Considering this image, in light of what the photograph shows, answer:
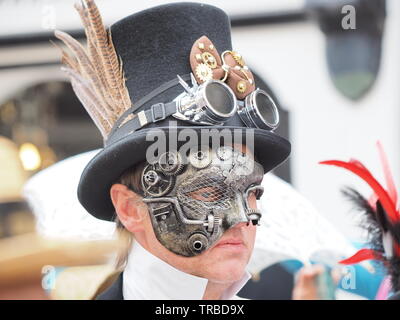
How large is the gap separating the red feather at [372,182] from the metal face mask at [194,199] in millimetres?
439

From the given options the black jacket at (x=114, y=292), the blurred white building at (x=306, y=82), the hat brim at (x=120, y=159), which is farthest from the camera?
the blurred white building at (x=306, y=82)

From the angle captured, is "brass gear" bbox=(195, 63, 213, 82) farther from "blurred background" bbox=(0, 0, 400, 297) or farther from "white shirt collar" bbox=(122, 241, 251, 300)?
"white shirt collar" bbox=(122, 241, 251, 300)

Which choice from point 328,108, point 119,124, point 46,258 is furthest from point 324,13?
point 46,258

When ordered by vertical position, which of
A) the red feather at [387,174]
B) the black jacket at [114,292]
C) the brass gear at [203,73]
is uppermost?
the brass gear at [203,73]

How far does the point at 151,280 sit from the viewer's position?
1629mm

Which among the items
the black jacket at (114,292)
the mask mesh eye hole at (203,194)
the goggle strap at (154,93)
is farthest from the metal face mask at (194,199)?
the black jacket at (114,292)

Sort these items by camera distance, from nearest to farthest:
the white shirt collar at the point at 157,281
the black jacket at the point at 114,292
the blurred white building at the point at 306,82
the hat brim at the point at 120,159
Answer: the hat brim at the point at 120,159, the white shirt collar at the point at 157,281, the black jacket at the point at 114,292, the blurred white building at the point at 306,82

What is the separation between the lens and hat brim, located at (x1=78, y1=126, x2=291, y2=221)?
1.48 metres

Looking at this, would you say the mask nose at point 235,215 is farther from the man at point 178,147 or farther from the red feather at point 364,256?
the red feather at point 364,256

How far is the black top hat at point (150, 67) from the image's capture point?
152cm

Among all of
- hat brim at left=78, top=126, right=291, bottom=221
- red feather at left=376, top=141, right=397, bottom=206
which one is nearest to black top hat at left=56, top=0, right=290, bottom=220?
hat brim at left=78, top=126, right=291, bottom=221

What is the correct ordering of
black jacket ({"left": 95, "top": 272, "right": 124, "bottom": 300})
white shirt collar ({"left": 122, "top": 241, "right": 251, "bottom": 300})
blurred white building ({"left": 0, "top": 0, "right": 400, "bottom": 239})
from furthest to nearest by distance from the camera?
1. blurred white building ({"left": 0, "top": 0, "right": 400, "bottom": 239})
2. black jacket ({"left": 95, "top": 272, "right": 124, "bottom": 300})
3. white shirt collar ({"left": 122, "top": 241, "right": 251, "bottom": 300})

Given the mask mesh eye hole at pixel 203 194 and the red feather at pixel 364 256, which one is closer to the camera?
the mask mesh eye hole at pixel 203 194

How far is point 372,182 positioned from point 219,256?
538 mm
